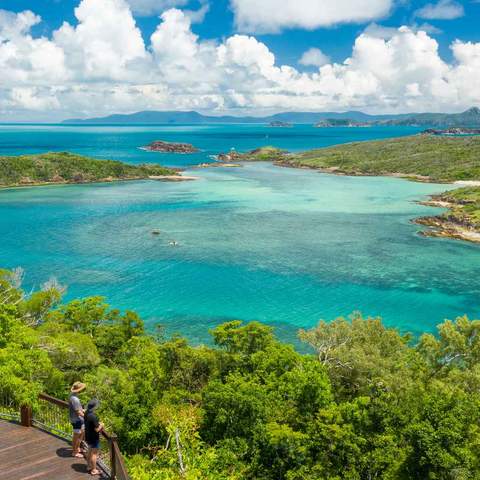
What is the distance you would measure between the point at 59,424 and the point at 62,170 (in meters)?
160

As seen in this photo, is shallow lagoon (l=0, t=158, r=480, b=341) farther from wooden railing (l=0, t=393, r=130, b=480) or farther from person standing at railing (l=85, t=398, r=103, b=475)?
person standing at railing (l=85, t=398, r=103, b=475)

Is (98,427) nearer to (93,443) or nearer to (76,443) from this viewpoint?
(93,443)

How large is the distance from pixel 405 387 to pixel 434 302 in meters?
34.5

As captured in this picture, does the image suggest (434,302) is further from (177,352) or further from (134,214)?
(134,214)

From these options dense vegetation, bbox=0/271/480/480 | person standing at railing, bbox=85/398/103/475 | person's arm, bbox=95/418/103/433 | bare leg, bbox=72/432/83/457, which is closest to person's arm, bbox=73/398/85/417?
bare leg, bbox=72/432/83/457

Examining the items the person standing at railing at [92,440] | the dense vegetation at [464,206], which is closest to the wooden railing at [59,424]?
the person standing at railing at [92,440]

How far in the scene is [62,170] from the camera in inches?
6476

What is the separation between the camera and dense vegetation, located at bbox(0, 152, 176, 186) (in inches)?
6058

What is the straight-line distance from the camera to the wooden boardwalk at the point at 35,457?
13672mm

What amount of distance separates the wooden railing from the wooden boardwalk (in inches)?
10.8

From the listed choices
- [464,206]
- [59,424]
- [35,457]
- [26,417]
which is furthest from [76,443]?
[464,206]

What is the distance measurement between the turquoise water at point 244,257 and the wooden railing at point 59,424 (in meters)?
30.8

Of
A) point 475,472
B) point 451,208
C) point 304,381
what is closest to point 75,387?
point 304,381

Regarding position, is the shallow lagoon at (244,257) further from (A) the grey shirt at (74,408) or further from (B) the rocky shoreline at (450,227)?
(A) the grey shirt at (74,408)
